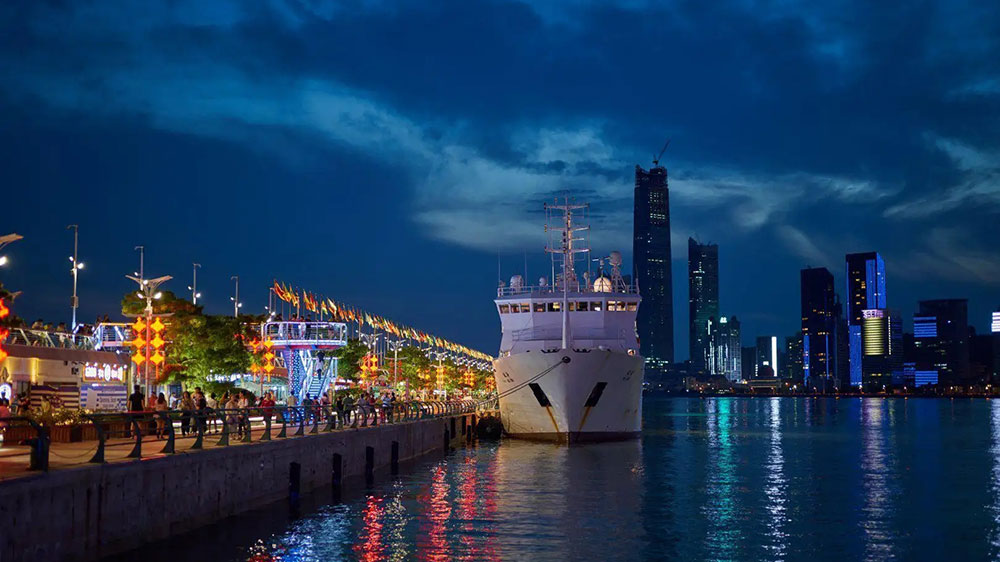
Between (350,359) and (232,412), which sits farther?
(350,359)

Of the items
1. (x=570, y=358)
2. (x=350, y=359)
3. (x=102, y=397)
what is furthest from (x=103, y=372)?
(x=350, y=359)

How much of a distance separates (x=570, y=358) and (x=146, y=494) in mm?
39375

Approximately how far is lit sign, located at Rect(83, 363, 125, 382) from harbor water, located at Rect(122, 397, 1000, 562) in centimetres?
1755

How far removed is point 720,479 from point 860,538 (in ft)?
59.3

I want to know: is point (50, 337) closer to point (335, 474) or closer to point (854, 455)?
point (335, 474)

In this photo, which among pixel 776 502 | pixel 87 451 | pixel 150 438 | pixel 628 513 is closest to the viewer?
pixel 87 451

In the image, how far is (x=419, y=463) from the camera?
181 feet

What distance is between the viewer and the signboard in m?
53.3

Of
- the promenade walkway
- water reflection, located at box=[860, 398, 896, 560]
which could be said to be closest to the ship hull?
water reflection, located at box=[860, 398, 896, 560]

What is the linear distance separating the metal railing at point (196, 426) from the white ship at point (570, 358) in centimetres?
1508

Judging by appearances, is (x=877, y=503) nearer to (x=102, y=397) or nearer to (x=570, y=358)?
(x=570, y=358)

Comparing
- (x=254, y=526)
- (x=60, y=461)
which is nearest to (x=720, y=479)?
(x=254, y=526)

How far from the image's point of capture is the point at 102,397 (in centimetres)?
5459

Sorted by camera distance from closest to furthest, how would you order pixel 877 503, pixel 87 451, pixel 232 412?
pixel 87 451 → pixel 232 412 → pixel 877 503
